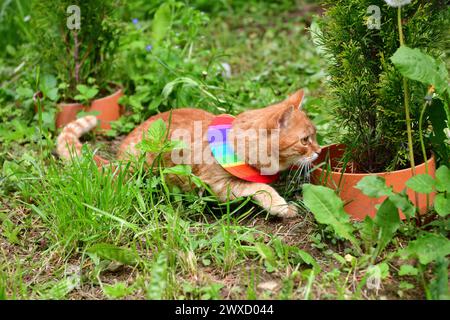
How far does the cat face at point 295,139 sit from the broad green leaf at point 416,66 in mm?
718

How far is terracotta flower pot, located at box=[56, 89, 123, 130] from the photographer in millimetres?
4277

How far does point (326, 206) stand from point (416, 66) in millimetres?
710

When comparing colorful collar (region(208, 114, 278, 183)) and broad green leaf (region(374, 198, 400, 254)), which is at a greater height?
colorful collar (region(208, 114, 278, 183))

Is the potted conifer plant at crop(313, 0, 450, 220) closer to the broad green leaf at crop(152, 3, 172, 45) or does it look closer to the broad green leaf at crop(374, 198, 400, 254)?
the broad green leaf at crop(374, 198, 400, 254)

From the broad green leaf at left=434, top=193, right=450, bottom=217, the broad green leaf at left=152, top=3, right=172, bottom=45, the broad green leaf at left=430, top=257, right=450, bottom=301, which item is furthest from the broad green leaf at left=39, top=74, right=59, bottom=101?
the broad green leaf at left=430, top=257, right=450, bottom=301

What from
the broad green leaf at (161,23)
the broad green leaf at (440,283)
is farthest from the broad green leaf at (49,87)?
the broad green leaf at (440,283)

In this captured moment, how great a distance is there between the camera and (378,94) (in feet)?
9.61

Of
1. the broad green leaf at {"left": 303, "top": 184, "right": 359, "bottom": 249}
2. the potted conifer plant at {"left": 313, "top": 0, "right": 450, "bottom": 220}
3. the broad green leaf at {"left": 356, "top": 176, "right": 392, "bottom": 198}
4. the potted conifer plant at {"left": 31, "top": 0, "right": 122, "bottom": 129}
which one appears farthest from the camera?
the potted conifer plant at {"left": 31, "top": 0, "right": 122, "bottom": 129}

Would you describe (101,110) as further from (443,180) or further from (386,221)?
(443,180)

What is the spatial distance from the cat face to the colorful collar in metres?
0.16

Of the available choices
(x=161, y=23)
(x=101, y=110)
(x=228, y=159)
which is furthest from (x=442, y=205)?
(x=161, y=23)

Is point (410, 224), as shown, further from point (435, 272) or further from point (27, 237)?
point (27, 237)

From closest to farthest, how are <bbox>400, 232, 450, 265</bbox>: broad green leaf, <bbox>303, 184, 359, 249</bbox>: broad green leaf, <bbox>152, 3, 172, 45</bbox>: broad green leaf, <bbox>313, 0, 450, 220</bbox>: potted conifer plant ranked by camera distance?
<bbox>400, 232, 450, 265</bbox>: broad green leaf, <bbox>303, 184, 359, 249</bbox>: broad green leaf, <bbox>313, 0, 450, 220</bbox>: potted conifer plant, <bbox>152, 3, 172, 45</bbox>: broad green leaf

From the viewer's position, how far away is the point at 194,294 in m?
2.56
